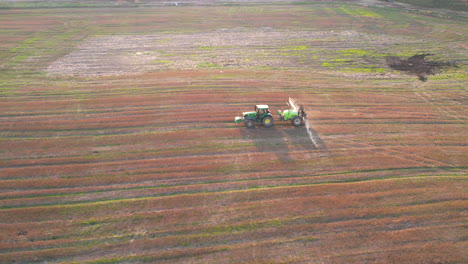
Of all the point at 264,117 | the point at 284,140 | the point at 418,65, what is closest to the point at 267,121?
the point at 264,117

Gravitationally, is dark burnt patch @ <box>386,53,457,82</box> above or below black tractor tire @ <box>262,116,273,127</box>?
above

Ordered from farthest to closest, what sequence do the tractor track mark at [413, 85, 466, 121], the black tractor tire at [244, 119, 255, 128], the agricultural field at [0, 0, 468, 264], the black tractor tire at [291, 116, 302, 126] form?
the tractor track mark at [413, 85, 466, 121]
the black tractor tire at [291, 116, 302, 126]
the black tractor tire at [244, 119, 255, 128]
the agricultural field at [0, 0, 468, 264]

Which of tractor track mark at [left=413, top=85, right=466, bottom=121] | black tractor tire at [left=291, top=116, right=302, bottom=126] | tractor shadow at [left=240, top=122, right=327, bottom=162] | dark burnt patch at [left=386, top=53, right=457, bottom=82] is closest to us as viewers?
tractor shadow at [left=240, top=122, right=327, bottom=162]

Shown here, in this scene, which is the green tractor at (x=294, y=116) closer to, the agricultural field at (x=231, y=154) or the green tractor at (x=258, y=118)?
the agricultural field at (x=231, y=154)

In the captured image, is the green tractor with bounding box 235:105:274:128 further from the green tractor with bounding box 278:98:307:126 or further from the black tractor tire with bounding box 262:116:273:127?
the green tractor with bounding box 278:98:307:126

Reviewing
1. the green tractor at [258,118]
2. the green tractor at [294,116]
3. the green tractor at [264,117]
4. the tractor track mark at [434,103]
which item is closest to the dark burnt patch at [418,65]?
the tractor track mark at [434,103]

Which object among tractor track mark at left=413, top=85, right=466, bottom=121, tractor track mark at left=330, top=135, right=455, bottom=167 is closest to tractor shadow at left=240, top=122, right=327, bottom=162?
tractor track mark at left=330, top=135, right=455, bottom=167
